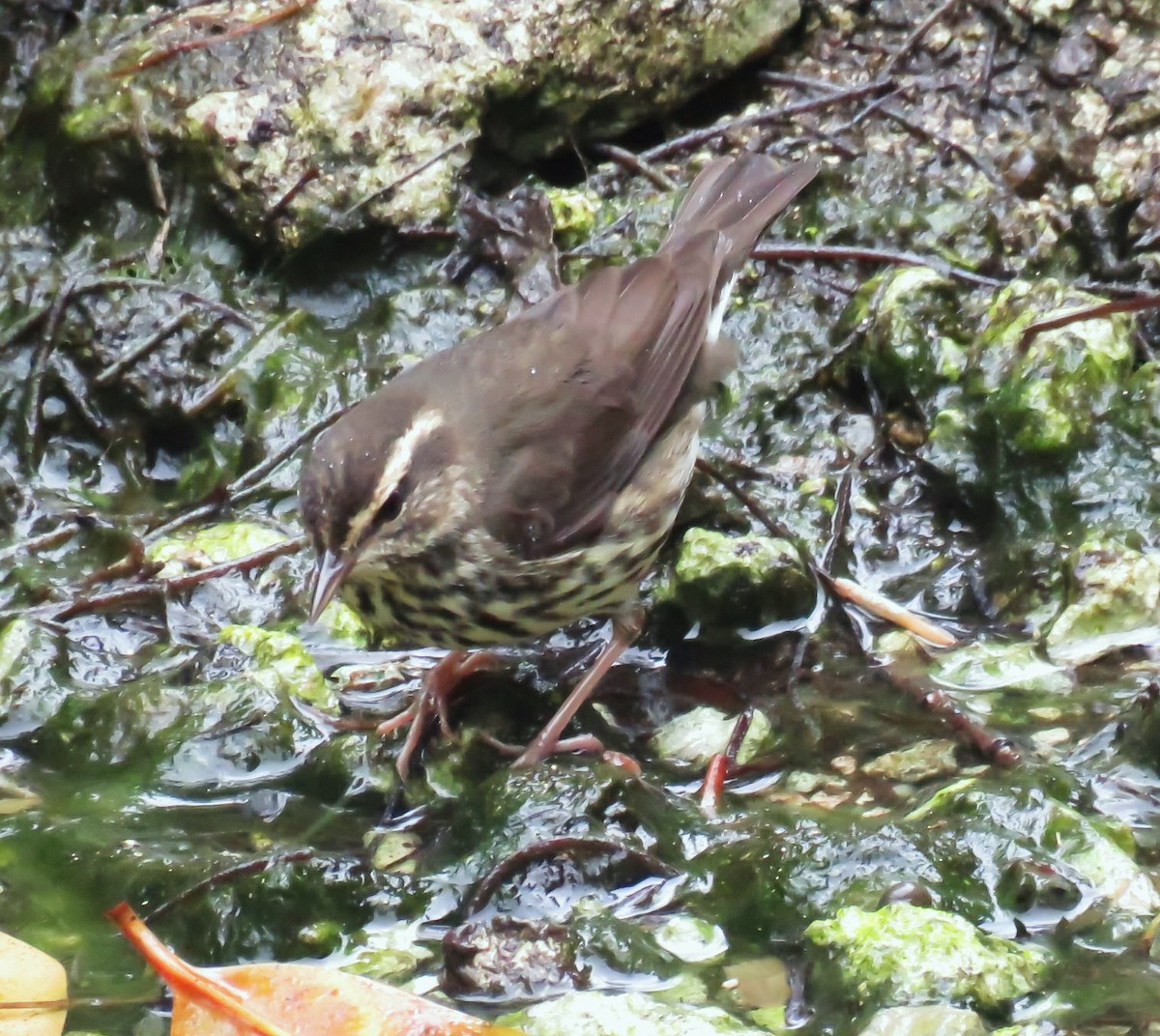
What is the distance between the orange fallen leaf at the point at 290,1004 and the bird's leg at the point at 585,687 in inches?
37.0

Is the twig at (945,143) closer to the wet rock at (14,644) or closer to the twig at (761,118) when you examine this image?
the twig at (761,118)

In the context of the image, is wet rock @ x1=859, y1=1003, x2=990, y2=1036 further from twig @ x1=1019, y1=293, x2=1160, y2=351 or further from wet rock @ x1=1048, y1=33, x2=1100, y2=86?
wet rock @ x1=1048, y1=33, x2=1100, y2=86

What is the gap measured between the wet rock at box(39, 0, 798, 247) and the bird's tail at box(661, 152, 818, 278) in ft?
2.80

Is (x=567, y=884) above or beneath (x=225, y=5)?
beneath

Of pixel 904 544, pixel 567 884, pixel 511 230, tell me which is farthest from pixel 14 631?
pixel 904 544

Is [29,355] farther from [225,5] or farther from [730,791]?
[730,791]

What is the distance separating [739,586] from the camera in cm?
438

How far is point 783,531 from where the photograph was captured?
4.62m

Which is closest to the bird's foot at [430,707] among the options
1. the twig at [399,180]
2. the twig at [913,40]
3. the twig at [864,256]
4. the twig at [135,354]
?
the twig at [135,354]

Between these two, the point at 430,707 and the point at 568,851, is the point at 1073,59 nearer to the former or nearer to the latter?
the point at 430,707

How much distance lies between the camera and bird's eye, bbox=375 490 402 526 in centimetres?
381

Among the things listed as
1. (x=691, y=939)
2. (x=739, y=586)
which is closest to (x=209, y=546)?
(x=739, y=586)

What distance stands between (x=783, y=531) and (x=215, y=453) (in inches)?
76.5

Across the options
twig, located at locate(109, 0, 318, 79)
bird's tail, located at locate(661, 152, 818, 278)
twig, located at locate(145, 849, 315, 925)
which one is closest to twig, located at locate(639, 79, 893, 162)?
bird's tail, located at locate(661, 152, 818, 278)
